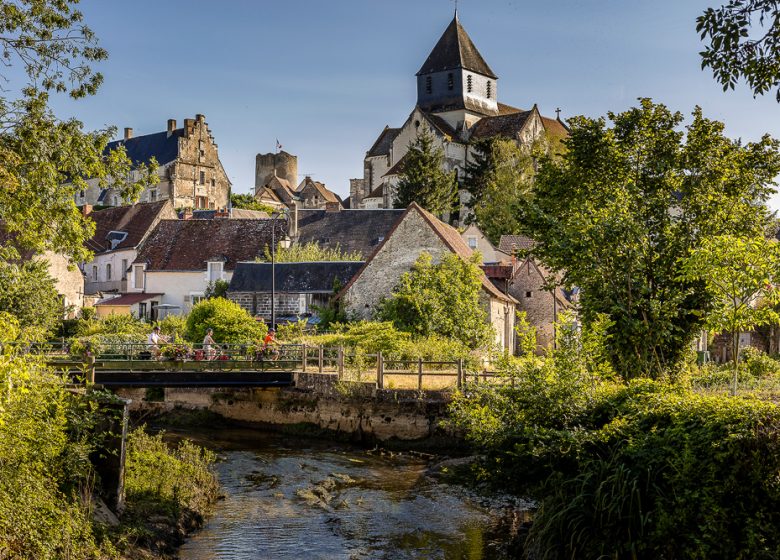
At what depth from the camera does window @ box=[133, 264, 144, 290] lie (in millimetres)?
57750

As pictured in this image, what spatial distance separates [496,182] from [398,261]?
40902 mm

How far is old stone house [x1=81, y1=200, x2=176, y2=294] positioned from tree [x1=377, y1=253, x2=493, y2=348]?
29.8 m

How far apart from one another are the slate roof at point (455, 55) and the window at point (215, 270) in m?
48.8

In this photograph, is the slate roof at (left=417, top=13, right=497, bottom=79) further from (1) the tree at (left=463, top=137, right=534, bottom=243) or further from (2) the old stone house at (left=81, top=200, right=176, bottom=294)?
(2) the old stone house at (left=81, top=200, right=176, bottom=294)

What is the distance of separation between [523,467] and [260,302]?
3372 centimetres

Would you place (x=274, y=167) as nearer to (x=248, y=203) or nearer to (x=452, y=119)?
(x=248, y=203)

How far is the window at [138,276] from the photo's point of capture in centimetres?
5775

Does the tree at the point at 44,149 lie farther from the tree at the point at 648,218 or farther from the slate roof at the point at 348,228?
the slate roof at the point at 348,228

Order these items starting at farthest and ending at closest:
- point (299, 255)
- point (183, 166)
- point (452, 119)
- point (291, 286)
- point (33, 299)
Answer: point (183, 166) → point (452, 119) → point (299, 255) → point (291, 286) → point (33, 299)

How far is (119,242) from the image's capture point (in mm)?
63000

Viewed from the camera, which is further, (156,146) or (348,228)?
(156,146)

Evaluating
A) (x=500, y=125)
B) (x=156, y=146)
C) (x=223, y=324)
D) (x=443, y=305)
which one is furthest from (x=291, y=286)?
(x=156, y=146)

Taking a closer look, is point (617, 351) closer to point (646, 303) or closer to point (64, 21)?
point (646, 303)

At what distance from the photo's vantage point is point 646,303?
2167cm
